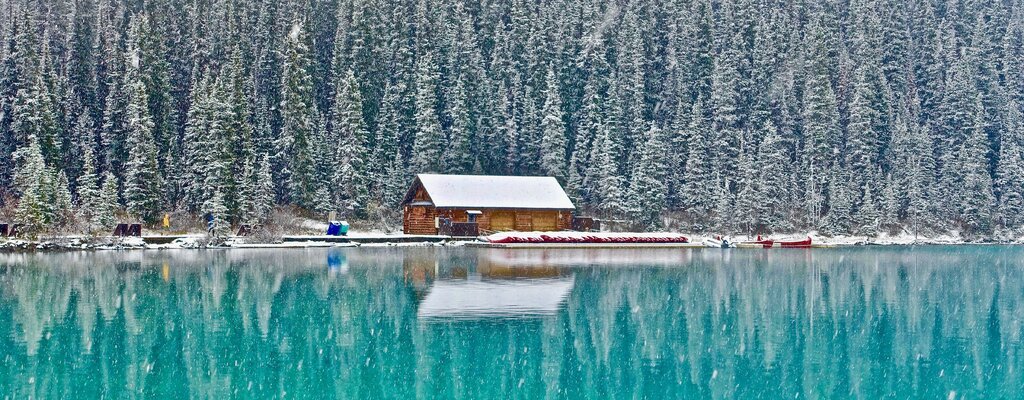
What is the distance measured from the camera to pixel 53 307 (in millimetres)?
28266

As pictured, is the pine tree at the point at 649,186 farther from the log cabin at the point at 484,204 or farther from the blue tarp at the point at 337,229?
the blue tarp at the point at 337,229

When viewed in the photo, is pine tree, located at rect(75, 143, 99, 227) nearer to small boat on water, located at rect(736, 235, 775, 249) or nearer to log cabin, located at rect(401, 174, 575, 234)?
log cabin, located at rect(401, 174, 575, 234)

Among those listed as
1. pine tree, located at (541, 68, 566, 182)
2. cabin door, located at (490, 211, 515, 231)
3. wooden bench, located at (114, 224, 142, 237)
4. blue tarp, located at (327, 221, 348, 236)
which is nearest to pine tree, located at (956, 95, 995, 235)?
pine tree, located at (541, 68, 566, 182)

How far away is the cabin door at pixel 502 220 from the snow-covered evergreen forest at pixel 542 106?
919 cm

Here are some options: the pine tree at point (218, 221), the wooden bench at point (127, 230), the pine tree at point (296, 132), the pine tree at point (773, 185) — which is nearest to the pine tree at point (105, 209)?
the wooden bench at point (127, 230)

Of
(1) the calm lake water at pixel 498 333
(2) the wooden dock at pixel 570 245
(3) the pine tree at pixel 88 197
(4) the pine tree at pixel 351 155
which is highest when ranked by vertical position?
(4) the pine tree at pixel 351 155

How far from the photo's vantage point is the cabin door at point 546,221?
72688mm

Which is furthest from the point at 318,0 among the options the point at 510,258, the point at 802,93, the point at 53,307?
the point at 53,307

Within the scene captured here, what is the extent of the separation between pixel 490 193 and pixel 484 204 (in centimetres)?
158

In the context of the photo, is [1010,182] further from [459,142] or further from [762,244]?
[459,142]

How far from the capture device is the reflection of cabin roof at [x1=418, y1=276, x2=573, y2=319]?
27281 mm

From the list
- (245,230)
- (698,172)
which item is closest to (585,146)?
(698,172)

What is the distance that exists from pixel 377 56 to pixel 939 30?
183ft

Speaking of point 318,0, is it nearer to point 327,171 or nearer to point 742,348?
point 327,171
